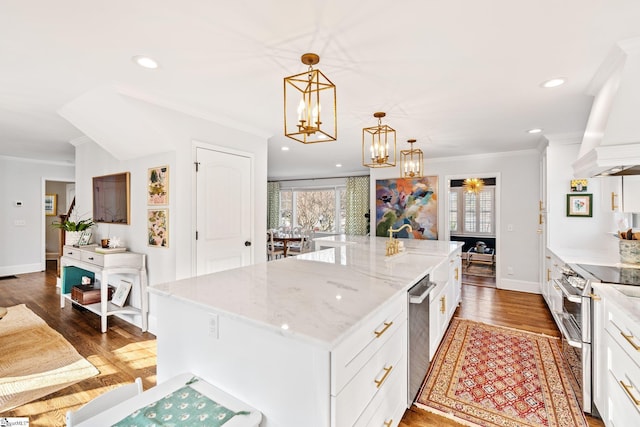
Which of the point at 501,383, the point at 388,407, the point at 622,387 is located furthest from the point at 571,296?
the point at 388,407

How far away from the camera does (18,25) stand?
1.72 metres

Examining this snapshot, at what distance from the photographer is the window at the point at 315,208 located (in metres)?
8.88

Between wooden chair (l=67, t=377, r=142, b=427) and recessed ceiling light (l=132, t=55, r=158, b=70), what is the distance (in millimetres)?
1988

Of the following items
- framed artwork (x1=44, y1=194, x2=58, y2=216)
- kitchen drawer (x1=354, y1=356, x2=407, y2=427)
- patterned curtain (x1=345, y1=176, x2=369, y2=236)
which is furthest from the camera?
patterned curtain (x1=345, y1=176, x2=369, y2=236)

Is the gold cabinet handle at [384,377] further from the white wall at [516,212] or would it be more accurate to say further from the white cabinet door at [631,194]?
the white wall at [516,212]

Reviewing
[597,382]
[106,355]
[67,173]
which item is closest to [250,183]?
[106,355]

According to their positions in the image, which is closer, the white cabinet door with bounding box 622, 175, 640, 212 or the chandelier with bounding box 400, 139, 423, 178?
the white cabinet door with bounding box 622, 175, 640, 212

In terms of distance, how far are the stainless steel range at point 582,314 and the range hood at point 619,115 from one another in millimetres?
748

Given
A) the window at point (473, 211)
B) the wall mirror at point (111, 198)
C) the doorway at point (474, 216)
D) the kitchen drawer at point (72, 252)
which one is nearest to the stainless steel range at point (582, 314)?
the wall mirror at point (111, 198)

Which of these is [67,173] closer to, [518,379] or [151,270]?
[151,270]

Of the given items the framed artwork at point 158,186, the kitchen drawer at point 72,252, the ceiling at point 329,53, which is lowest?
the kitchen drawer at point 72,252

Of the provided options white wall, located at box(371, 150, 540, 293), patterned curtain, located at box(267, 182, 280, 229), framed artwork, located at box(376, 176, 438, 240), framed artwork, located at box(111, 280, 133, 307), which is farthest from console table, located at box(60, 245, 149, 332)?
patterned curtain, located at box(267, 182, 280, 229)

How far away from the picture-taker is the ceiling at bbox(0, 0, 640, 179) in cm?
160

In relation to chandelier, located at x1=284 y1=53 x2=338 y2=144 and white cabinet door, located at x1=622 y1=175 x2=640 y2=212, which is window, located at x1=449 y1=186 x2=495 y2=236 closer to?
white cabinet door, located at x1=622 y1=175 x2=640 y2=212
